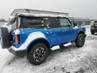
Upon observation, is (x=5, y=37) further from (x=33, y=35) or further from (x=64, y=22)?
(x=64, y=22)

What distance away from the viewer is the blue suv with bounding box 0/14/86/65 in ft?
16.3

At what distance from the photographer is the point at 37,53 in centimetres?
528

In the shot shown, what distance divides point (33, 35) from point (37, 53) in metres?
0.68

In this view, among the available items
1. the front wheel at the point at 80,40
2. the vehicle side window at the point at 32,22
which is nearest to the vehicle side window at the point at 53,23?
the vehicle side window at the point at 32,22

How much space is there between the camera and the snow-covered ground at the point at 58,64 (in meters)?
5.11

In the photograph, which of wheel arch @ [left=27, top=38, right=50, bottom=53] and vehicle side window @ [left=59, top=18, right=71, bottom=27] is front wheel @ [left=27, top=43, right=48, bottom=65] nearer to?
wheel arch @ [left=27, top=38, right=50, bottom=53]

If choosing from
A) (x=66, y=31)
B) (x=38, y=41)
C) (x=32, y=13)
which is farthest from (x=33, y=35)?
(x=66, y=31)

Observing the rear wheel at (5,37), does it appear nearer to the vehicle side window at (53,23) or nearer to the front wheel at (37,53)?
the front wheel at (37,53)

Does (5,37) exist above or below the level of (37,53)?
above

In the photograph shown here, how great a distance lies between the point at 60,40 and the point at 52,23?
0.85 meters

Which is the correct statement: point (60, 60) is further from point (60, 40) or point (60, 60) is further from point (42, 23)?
Answer: point (42, 23)

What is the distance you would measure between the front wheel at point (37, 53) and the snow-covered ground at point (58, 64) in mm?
218

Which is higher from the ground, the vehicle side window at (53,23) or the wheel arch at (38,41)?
the vehicle side window at (53,23)

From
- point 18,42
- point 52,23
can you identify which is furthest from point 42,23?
point 18,42
